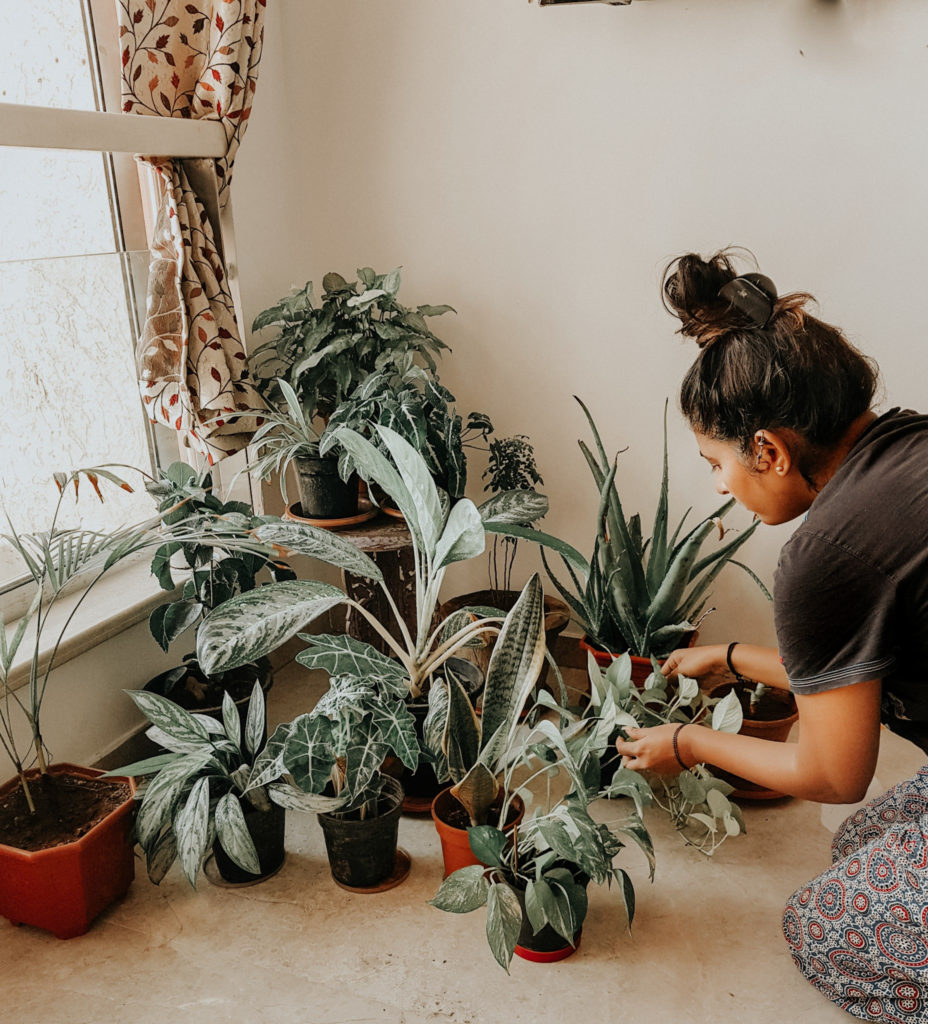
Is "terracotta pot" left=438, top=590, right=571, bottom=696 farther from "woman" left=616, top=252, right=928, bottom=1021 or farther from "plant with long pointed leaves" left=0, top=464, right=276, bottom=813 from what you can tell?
"woman" left=616, top=252, right=928, bottom=1021

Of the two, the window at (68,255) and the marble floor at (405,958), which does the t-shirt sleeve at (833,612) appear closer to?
the marble floor at (405,958)

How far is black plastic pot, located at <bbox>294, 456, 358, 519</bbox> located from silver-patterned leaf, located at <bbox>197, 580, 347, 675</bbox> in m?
0.46

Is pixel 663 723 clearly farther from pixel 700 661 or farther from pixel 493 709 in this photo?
pixel 493 709

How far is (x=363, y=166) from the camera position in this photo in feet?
7.92

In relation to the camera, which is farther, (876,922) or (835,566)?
(876,922)

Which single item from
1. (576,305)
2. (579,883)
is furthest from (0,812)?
(576,305)

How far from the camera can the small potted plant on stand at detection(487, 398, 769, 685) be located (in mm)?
1933

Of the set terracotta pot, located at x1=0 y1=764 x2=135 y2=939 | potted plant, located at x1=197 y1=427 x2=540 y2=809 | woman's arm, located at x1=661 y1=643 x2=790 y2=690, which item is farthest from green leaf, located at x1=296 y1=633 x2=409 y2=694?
woman's arm, located at x1=661 y1=643 x2=790 y2=690

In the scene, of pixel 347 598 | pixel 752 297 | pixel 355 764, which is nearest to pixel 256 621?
pixel 347 598

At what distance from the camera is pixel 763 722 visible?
6.23 ft

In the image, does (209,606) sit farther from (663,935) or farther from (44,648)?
(663,935)

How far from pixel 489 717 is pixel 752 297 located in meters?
0.83

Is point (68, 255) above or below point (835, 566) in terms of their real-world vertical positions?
above

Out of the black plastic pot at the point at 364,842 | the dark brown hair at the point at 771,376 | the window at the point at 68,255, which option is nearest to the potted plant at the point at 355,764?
the black plastic pot at the point at 364,842
